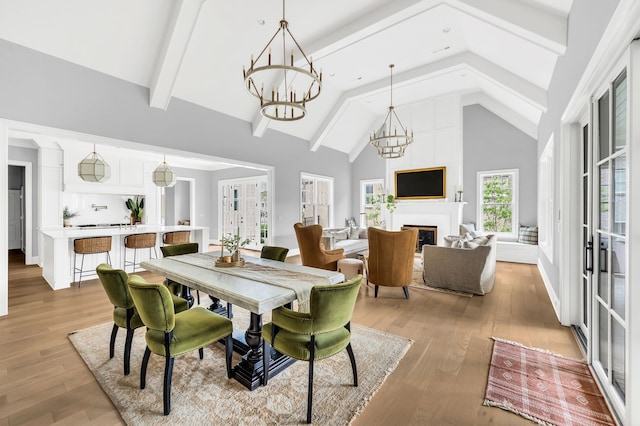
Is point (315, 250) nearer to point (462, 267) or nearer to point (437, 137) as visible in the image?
point (462, 267)

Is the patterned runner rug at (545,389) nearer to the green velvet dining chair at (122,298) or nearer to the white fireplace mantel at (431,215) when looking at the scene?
the green velvet dining chair at (122,298)

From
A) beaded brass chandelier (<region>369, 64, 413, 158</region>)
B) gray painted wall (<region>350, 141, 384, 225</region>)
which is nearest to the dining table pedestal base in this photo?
beaded brass chandelier (<region>369, 64, 413, 158</region>)

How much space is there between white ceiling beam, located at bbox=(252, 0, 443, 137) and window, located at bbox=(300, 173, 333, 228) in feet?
11.5

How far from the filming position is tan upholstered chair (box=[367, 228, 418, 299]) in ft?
12.5

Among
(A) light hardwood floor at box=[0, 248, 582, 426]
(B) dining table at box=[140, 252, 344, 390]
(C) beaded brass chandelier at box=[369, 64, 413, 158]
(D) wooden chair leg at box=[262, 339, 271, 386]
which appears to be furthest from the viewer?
(C) beaded brass chandelier at box=[369, 64, 413, 158]

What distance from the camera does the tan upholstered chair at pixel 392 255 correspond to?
3811 millimetres

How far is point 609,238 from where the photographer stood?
1.91 metres

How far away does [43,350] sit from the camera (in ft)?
8.46

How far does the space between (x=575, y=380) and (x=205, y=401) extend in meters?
2.69

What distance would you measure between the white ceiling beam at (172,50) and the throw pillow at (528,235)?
765 cm

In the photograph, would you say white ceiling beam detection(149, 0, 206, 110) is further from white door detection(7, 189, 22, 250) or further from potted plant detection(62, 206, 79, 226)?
white door detection(7, 189, 22, 250)

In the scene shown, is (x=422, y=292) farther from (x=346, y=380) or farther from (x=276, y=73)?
(x=276, y=73)

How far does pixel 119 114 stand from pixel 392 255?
459 cm

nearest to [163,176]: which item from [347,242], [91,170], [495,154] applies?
[91,170]
